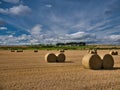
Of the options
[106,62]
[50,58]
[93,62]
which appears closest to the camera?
[93,62]

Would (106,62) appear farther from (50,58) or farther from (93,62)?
(50,58)

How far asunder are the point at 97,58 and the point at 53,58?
7521 mm

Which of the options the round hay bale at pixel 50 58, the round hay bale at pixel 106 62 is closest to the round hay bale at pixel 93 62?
the round hay bale at pixel 106 62

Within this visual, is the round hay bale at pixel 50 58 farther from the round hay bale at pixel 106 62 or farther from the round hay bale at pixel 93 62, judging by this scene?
the round hay bale at pixel 106 62

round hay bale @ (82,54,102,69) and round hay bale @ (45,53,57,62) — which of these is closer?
round hay bale @ (82,54,102,69)

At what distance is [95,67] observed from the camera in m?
14.7

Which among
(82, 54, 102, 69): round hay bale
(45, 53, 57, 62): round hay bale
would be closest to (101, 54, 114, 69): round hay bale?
(82, 54, 102, 69): round hay bale

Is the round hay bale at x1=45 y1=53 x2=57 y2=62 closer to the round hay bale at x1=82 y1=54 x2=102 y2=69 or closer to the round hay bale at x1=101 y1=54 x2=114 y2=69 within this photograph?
the round hay bale at x1=82 y1=54 x2=102 y2=69

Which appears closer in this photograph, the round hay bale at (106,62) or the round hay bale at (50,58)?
the round hay bale at (106,62)

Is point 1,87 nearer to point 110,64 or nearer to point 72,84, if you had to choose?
point 72,84

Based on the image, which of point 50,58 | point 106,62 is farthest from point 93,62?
point 50,58

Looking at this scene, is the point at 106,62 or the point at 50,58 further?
the point at 50,58

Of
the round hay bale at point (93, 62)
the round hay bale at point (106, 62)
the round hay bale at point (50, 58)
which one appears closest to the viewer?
the round hay bale at point (93, 62)

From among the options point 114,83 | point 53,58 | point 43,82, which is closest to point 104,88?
point 114,83
